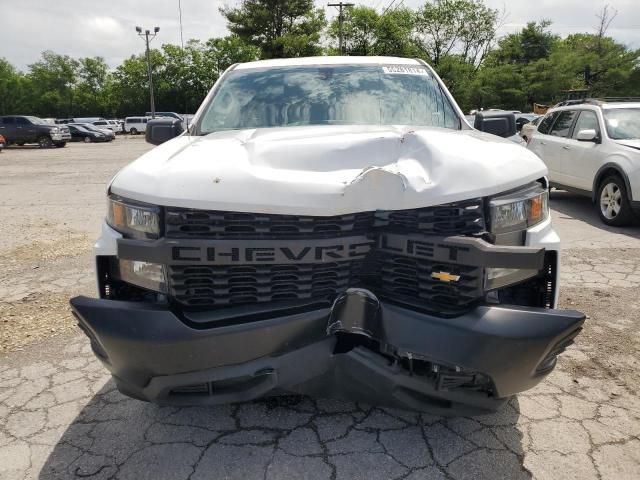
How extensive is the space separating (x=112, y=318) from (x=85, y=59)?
8831 cm

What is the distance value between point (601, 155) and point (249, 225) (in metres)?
7.17

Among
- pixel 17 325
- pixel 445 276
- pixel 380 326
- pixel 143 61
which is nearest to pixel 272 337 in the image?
pixel 380 326

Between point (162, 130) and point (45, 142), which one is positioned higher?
point (162, 130)

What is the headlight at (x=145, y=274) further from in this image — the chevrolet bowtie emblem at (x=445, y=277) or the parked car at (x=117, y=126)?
the parked car at (x=117, y=126)

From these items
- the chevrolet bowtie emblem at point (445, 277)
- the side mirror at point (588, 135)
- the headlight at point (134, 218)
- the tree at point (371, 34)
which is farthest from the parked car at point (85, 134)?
the chevrolet bowtie emblem at point (445, 277)

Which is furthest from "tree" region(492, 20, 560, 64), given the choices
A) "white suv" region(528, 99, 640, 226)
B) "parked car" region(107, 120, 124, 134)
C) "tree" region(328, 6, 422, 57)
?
"white suv" region(528, 99, 640, 226)

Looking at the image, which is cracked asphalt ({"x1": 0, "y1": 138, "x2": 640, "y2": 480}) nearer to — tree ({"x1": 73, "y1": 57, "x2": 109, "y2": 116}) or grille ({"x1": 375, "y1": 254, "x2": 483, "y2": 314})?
grille ({"x1": 375, "y1": 254, "x2": 483, "y2": 314})

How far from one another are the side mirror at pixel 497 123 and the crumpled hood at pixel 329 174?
4.63 ft

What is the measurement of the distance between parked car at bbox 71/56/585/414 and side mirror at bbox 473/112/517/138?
1639mm

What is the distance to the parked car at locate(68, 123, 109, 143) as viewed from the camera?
3431cm

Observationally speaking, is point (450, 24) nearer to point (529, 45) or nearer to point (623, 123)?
point (529, 45)

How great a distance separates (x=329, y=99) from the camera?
344cm

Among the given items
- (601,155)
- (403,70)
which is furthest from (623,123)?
(403,70)

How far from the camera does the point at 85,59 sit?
256 ft
